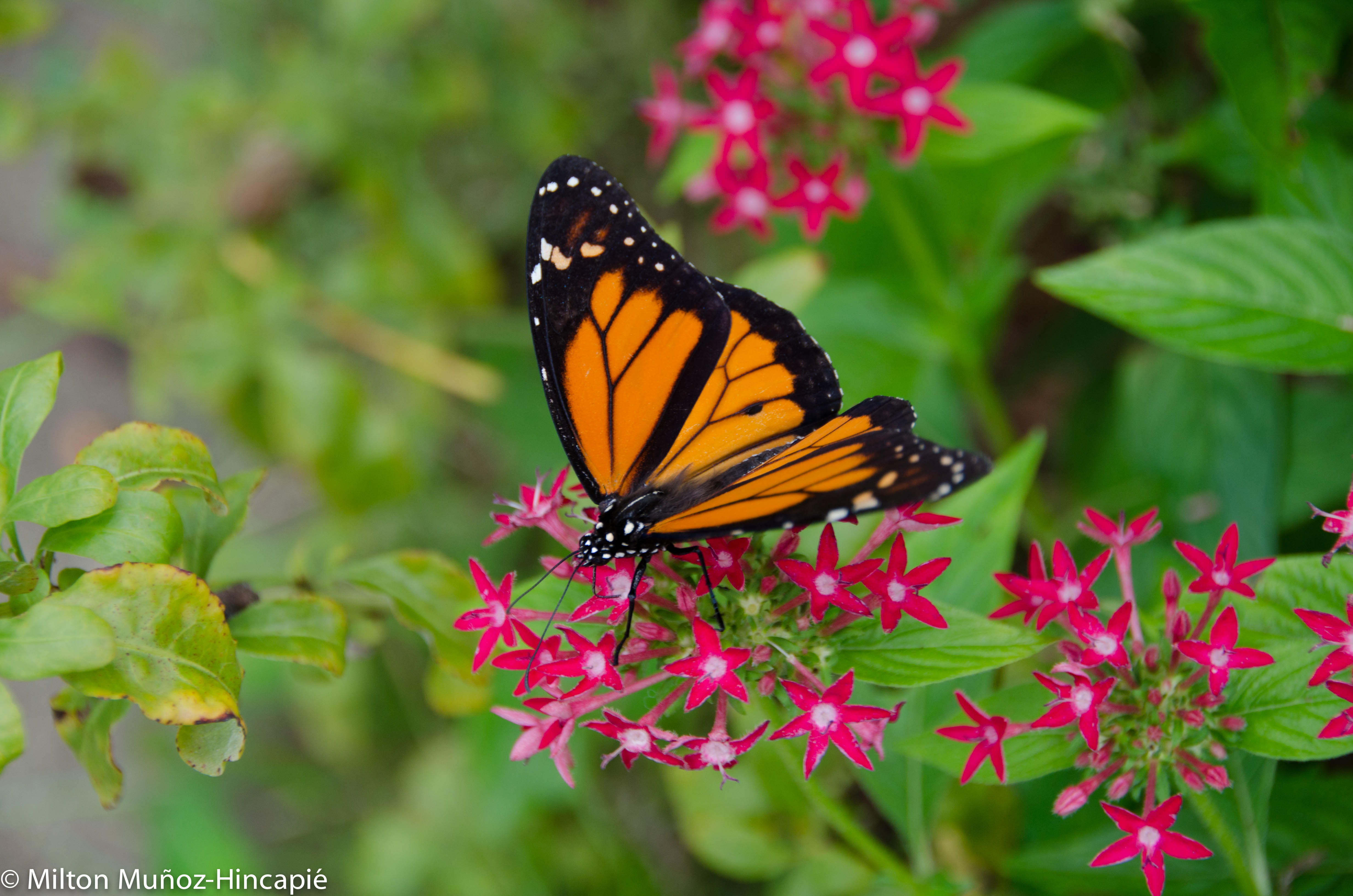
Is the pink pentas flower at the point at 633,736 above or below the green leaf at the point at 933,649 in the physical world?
below

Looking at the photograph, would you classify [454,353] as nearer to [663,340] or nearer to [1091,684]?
[663,340]

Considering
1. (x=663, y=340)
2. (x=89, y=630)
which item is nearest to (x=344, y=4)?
(x=663, y=340)

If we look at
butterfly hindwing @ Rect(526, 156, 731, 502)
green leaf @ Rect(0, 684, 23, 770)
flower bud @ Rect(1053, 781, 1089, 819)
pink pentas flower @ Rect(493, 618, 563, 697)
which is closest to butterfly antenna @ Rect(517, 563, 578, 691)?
pink pentas flower @ Rect(493, 618, 563, 697)

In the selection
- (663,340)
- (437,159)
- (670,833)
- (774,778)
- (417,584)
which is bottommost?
(670,833)

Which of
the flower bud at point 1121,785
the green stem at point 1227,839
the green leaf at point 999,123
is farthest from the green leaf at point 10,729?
the green leaf at point 999,123

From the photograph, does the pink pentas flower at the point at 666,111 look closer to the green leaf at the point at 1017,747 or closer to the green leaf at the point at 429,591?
the green leaf at the point at 429,591

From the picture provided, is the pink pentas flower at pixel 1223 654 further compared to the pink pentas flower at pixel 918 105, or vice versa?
the pink pentas flower at pixel 918 105

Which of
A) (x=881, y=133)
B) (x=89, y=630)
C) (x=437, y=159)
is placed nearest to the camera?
(x=89, y=630)

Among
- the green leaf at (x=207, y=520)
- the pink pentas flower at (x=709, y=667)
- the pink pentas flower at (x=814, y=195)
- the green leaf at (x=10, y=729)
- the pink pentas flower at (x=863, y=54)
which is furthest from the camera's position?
the pink pentas flower at (x=814, y=195)
